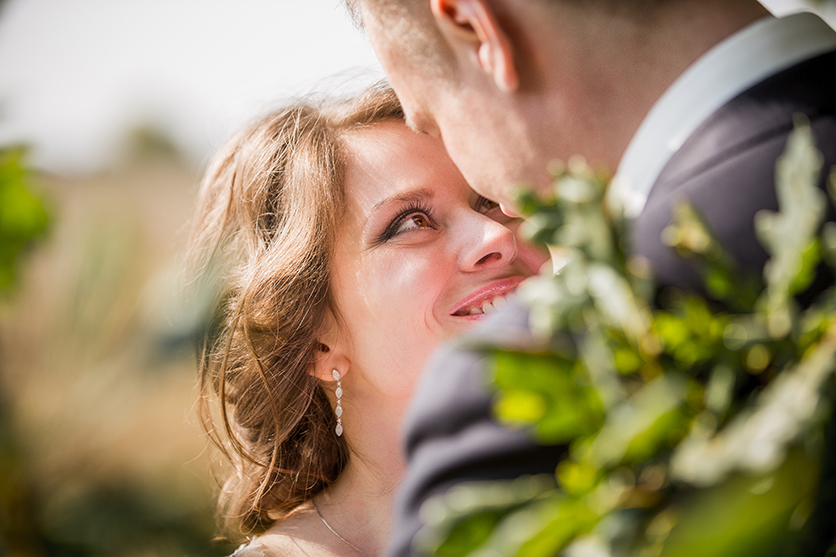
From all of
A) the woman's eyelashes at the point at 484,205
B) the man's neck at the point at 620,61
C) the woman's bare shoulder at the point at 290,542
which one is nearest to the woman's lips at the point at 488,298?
the woman's eyelashes at the point at 484,205

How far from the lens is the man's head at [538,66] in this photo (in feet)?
2.97

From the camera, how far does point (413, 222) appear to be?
2.06m

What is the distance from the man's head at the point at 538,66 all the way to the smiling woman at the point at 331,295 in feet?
2.78

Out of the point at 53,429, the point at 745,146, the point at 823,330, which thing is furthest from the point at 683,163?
the point at 53,429

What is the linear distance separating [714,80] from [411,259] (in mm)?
1260

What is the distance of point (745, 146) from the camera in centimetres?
77

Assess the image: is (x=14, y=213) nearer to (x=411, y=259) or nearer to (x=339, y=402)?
(x=411, y=259)

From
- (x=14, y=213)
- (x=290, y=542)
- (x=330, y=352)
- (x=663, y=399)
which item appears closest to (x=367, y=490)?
(x=290, y=542)

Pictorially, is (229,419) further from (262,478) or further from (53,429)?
(53,429)

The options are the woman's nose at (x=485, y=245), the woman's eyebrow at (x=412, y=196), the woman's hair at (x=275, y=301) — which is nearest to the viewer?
the woman's nose at (x=485, y=245)

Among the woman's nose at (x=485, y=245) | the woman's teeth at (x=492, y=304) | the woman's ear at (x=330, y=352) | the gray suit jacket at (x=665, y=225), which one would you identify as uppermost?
the gray suit jacket at (x=665, y=225)

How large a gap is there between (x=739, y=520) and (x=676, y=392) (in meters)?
0.10

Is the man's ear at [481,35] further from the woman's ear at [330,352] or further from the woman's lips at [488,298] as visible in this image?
the woman's ear at [330,352]

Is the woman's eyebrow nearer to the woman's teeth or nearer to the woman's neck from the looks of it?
the woman's teeth
